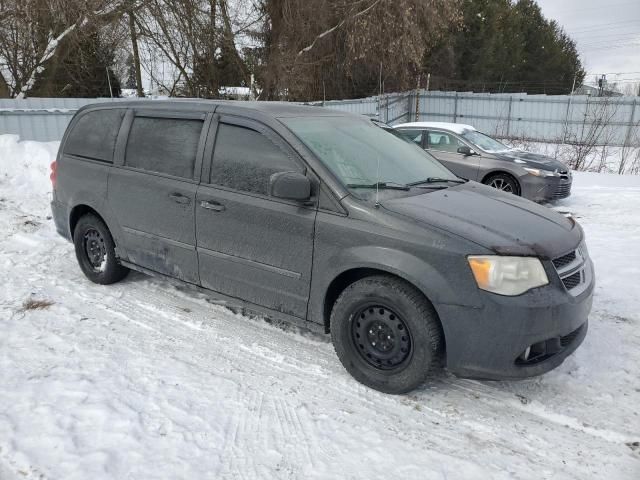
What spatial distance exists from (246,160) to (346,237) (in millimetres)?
1048

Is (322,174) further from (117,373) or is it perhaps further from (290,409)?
(117,373)

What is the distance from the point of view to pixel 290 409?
10.3 ft

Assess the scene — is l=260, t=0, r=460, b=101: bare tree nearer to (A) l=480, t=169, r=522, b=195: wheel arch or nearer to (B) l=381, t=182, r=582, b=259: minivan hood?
(A) l=480, t=169, r=522, b=195: wheel arch

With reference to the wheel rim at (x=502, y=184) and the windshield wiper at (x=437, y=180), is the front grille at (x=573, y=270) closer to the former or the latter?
the windshield wiper at (x=437, y=180)

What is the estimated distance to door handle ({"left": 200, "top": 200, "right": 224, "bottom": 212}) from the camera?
3854 millimetres

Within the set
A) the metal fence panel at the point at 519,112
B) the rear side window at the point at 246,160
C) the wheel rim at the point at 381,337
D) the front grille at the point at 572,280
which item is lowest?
the wheel rim at the point at 381,337

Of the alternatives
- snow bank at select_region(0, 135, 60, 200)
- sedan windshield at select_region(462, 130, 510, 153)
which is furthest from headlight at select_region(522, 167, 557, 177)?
snow bank at select_region(0, 135, 60, 200)

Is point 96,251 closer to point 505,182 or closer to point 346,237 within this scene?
point 346,237

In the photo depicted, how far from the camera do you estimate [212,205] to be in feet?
12.8

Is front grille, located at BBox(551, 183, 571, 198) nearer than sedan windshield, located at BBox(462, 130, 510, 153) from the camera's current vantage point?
Yes

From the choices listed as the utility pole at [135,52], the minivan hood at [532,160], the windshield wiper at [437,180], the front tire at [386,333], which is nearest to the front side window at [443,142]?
the minivan hood at [532,160]

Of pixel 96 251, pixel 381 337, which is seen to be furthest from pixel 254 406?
pixel 96 251

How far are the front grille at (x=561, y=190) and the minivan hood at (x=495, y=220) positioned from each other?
18.7ft

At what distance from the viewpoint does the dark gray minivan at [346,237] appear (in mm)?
2973
